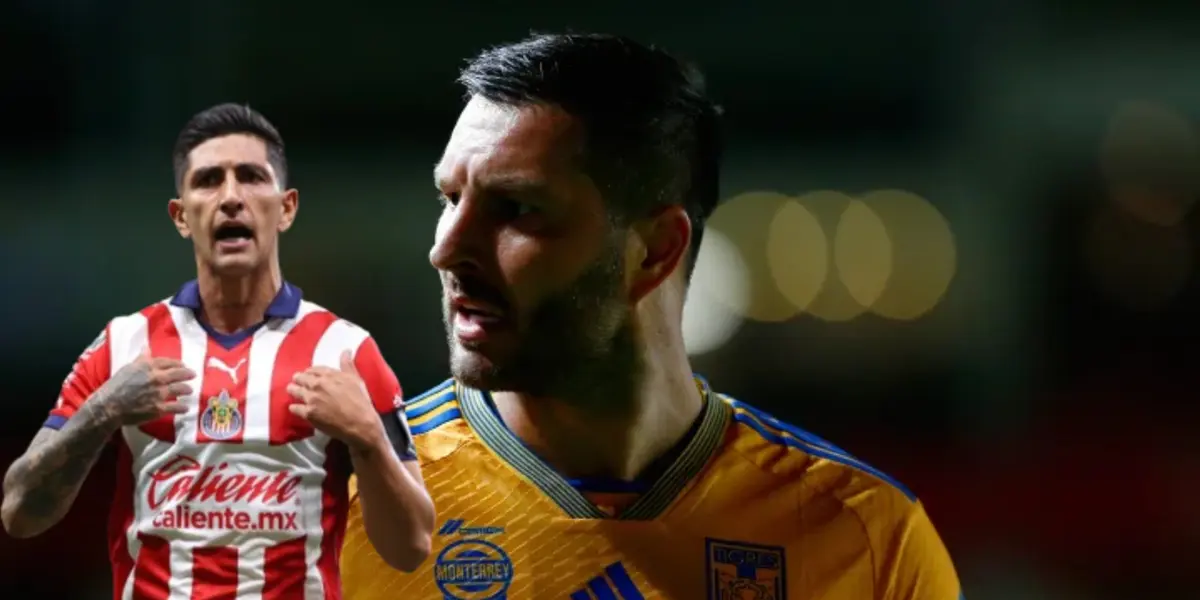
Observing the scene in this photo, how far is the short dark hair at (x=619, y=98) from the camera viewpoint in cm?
130

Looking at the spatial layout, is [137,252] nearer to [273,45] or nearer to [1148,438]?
[273,45]

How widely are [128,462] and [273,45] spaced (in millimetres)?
569

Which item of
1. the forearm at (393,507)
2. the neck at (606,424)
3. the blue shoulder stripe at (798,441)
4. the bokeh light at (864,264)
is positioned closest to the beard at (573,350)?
the neck at (606,424)

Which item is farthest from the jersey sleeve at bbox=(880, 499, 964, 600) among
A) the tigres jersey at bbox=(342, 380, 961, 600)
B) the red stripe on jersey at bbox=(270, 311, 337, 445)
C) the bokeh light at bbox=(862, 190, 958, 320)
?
the bokeh light at bbox=(862, 190, 958, 320)

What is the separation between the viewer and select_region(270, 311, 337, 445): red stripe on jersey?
123 centimetres

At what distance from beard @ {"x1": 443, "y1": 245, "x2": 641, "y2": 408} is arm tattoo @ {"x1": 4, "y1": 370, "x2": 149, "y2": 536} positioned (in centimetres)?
31

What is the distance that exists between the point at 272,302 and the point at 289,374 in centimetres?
8

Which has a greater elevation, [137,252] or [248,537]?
[137,252]

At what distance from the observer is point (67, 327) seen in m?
1.45

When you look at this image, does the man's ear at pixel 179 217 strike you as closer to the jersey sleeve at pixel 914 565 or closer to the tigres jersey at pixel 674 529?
the tigres jersey at pixel 674 529

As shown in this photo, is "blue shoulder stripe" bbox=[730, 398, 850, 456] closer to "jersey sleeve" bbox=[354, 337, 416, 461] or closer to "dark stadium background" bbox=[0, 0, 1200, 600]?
"dark stadium background" bbox=[0, 0, 1200, 600]

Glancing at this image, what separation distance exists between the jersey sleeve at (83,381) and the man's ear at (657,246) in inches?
21.4

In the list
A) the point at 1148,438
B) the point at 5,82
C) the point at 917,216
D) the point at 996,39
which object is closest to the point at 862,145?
the point at 917,216

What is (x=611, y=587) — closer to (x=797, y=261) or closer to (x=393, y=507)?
(x=393, y=507)
